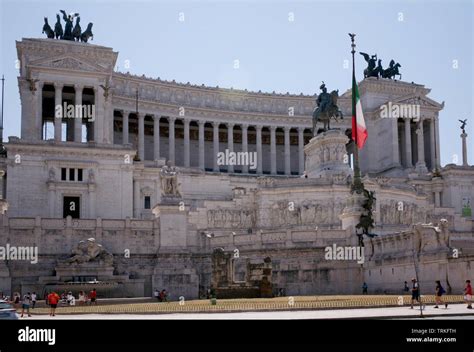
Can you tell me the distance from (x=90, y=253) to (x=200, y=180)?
30.9m

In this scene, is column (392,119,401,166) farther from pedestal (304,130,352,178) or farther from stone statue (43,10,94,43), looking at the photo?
stone statue (43,10,94,43)

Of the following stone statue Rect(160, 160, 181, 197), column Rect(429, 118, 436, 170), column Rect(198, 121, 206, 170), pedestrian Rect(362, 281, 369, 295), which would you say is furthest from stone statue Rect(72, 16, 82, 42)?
pedestrian Rect(362, 281, 369, 295)

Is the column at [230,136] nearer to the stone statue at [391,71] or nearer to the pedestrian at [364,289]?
the stone statue at [391,71]

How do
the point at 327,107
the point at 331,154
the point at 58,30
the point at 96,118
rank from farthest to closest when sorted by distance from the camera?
the point at 58,30
the point at 96,118
the point at 327,107
the point at 331,154

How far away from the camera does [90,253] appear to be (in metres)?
50.3

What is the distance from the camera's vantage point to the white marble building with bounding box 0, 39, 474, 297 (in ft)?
165

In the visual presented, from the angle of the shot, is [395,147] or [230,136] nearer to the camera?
[395,147]

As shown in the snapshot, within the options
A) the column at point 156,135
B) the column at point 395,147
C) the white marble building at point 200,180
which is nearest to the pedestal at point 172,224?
the white marble building at point 200,180

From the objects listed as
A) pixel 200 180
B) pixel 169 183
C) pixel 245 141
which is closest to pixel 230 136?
pixel 245 141

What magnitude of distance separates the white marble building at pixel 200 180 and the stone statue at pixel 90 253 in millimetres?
1457

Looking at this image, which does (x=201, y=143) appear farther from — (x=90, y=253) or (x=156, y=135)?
(x=90, y=253)

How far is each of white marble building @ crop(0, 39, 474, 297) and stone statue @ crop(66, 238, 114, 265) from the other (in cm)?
146

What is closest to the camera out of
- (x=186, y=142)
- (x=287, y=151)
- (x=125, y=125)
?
(x=125, y=125)
